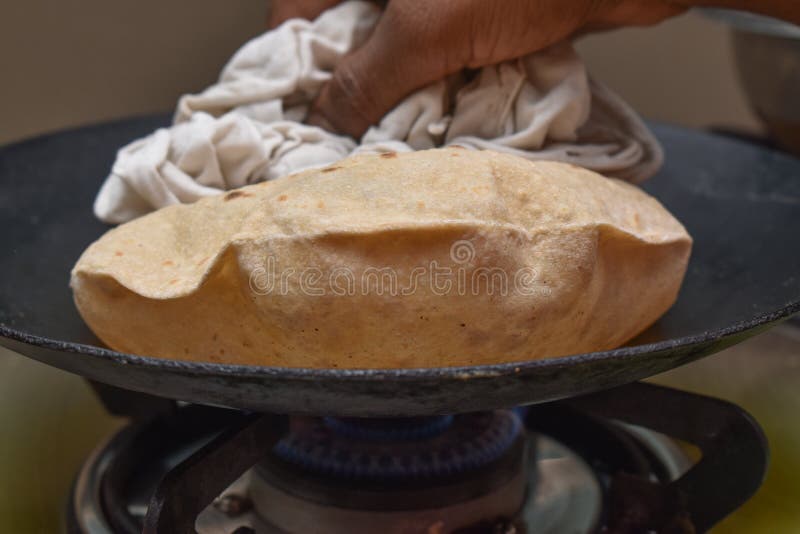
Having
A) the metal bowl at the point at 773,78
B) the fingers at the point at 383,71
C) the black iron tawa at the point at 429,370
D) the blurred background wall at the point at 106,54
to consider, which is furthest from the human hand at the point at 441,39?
the blurred background wall at the point at 106,54

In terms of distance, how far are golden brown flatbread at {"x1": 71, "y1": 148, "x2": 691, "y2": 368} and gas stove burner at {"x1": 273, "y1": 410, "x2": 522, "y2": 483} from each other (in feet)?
0.64

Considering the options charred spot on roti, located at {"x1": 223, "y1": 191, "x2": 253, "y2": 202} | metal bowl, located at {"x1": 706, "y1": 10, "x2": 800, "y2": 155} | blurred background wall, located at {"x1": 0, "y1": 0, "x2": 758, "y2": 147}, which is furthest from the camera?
blurred background wall, located at {"x1": 0, "y1": 0, "x2": 758, "y2": 147}

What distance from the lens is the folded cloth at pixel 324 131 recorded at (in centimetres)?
89

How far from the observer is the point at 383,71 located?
0.93m

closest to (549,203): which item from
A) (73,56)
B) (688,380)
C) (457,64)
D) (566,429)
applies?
(457,64)

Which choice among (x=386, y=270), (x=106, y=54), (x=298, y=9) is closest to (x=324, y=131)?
(x=298, y=9)

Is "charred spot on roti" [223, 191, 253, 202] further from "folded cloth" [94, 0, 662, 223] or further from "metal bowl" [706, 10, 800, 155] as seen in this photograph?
"metal bowl" [706, 10, 800, 155]

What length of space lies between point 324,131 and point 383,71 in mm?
97

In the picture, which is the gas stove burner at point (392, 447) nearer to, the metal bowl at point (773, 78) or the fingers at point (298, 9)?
the fingers at point (298, 9)

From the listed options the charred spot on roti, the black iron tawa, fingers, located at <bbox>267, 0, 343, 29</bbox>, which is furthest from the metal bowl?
the charred spot on roti

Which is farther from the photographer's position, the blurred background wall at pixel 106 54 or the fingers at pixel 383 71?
the blurred background wall at pixel 106 54

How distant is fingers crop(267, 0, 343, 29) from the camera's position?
3.53 ft

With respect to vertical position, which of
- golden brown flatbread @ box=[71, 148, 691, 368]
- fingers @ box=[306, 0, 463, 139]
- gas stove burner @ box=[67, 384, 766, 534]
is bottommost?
gas stove burner @ box=[67, 384, 766, 534]

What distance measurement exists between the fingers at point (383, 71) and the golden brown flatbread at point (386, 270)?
15 centimetres
